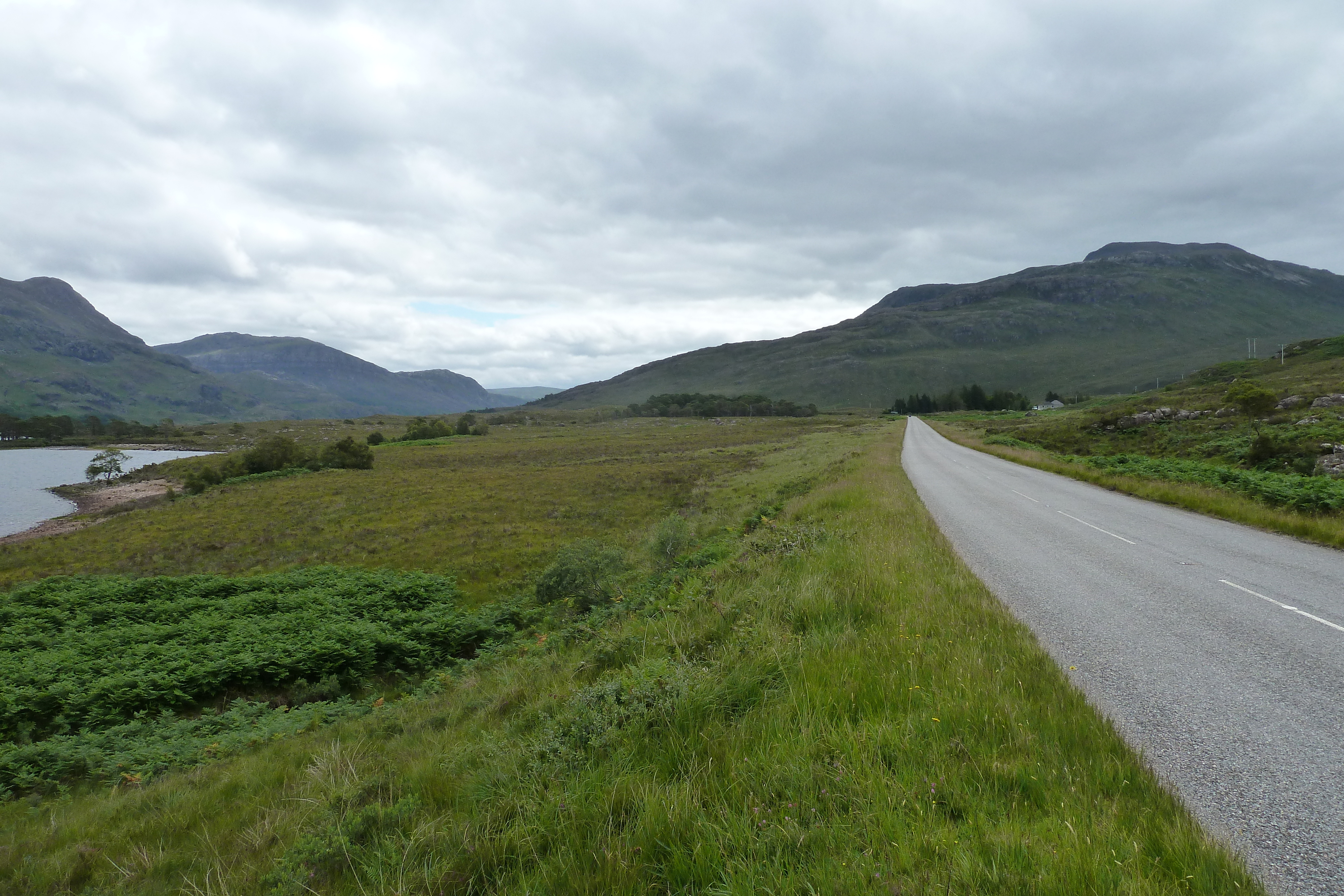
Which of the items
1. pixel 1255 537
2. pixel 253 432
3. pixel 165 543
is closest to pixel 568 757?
pixel 1255 537

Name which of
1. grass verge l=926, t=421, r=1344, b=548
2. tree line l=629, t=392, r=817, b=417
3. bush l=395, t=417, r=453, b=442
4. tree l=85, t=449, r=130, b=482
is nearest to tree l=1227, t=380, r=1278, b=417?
grass verge l=926, t=421, r=1344, b=548

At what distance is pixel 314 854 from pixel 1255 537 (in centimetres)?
1980

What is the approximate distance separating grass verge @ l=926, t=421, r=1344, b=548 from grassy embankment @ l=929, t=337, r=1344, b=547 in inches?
1.4

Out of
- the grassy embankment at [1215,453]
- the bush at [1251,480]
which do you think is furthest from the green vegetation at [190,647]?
the bush at [1251,480]

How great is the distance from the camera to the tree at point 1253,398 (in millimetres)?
32750

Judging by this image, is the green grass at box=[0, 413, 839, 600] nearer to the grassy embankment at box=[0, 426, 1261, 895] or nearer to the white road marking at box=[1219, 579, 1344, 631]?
the grassy embankment at box=[0, 426, 1261, 895]

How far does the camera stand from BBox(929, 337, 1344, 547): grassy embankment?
51.6 ft

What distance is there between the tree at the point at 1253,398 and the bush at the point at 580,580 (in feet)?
129

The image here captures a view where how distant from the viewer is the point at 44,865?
5.35 metres

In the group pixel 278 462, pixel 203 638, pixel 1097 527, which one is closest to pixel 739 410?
pixel 278 462

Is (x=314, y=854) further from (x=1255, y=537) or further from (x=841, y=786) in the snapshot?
(x=1255, y=537)

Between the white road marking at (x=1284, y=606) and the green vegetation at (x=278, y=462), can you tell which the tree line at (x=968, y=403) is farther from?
the white road marking at (x=1284, y=606)

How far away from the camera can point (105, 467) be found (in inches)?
2630

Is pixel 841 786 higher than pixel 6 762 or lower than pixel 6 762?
higher
